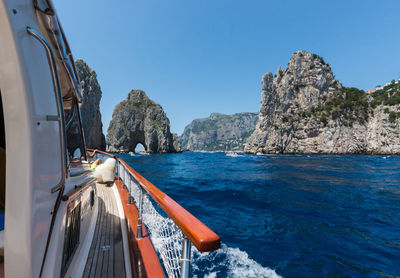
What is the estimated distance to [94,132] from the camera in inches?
2021

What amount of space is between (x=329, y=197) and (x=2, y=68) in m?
8.88

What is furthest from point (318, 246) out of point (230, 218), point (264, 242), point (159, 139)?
point (159, 139)

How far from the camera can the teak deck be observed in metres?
1.77

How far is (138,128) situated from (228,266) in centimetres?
7409

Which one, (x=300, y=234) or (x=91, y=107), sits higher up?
(x=91, y=107)

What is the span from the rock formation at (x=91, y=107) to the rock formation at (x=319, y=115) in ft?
173

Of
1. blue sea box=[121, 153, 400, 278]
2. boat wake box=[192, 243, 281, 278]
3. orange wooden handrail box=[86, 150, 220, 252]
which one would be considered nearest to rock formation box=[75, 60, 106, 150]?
blue sea box=[121, 153, 400, 278]

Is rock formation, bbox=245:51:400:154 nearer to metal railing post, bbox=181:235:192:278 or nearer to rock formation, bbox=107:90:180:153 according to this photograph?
rock formation, bbox=107:90:180:153

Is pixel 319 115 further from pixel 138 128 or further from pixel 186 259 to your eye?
pixel 138 128

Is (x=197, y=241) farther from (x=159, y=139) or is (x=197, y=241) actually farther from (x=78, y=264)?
(x=159, y=139)

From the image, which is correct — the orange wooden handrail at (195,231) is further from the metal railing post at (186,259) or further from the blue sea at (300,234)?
the blue sea at (300,234)

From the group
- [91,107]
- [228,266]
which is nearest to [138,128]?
[91,107]

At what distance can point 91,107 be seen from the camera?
48812 mm

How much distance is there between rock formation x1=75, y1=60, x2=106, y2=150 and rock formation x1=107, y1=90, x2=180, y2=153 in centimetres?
1085
